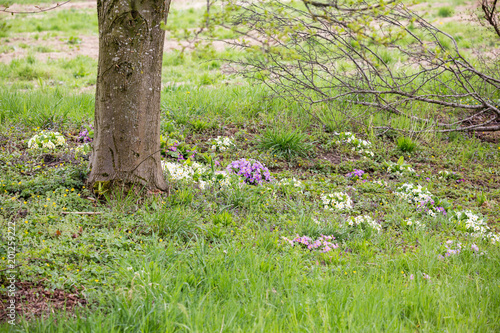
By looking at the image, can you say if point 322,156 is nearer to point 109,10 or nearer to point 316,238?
point 316,238

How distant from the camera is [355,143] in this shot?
6.30 metres

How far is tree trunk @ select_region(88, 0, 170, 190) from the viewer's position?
362 centimetres

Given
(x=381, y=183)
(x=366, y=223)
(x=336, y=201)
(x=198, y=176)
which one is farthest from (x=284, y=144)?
(x=366, y=223)

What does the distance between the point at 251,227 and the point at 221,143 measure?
85.9 inches

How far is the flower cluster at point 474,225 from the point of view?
3.91 m

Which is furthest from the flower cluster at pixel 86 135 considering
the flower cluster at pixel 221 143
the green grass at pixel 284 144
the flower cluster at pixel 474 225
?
the flower cluster at pixel 474 225

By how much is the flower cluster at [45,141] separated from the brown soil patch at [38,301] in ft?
8.72

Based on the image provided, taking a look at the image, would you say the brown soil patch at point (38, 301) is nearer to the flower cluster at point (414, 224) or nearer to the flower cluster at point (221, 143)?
the flower cluster at point (414, 224)

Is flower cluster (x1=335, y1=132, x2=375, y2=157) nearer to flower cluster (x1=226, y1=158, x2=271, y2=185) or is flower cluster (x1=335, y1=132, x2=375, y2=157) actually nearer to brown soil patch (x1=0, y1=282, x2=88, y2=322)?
flower cluster (x1=226, y1=158, x2=271, y2=185)

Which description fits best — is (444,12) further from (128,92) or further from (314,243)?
(128,92)

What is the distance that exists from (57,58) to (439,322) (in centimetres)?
1094

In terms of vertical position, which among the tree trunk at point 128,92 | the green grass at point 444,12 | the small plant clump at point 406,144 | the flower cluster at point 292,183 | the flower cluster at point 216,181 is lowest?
the flower cluster at point 292,183

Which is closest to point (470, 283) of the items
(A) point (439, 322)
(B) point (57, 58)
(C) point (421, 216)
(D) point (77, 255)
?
(A) point (439, 322)

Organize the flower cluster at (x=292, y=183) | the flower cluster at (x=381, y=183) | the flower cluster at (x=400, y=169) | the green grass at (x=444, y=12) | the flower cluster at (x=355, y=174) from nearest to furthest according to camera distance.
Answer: the flower cluster at (x=292, y=183) < the flower cluster at (x=381, y=183) < the flower cluster at (x=355, y=174) < the flower cluster at (x=400, y=169) < the green grass at (x=444, y=12)
